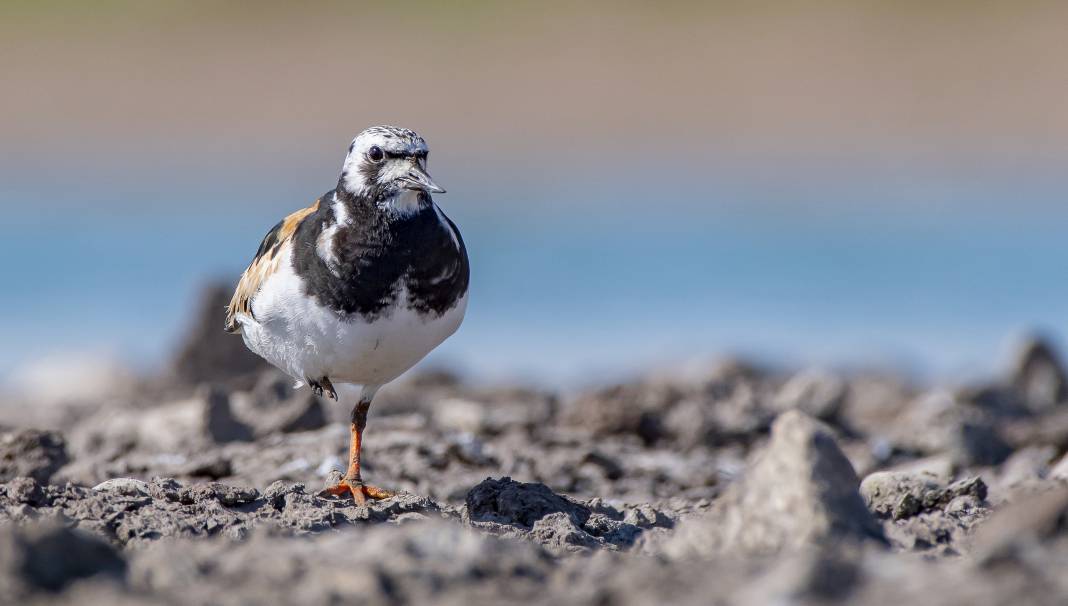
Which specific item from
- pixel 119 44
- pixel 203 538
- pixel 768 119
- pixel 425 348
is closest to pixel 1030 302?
pixel 768 119

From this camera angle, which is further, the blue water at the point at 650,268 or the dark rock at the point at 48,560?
the blue water at the point at 650,268

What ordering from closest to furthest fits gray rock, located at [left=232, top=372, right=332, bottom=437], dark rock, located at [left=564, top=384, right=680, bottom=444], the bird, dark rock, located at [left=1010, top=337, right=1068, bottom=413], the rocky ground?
the rocky ground < the bird < gray rock, located at [left=232, top=372, right=332, bottom=437] < dark rock, located at [left=564, top=384, right=680, bottom=444] < dark rock, located at [left=1010, top=337, right=1068, bottom=413]

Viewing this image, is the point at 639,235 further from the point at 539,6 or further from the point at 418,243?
the point at 418,243

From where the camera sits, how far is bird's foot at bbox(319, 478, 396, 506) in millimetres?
6227

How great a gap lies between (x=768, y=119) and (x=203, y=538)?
24.2 meters

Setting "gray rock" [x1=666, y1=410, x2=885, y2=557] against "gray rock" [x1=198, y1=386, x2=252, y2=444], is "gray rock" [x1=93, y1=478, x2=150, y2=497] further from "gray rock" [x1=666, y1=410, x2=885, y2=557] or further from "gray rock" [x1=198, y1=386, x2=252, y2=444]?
"gray rock" [x1=666, y1=410, x2=885, y2=557]

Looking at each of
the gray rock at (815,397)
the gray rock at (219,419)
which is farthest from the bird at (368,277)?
the gray rock at (815,397)

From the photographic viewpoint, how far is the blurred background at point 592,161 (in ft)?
63.0

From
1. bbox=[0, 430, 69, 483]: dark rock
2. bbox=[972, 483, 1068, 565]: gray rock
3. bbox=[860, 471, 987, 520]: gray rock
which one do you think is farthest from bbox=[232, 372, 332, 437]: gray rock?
bbox=[972, 483, 1068, 565]: gray rock

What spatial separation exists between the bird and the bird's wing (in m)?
0.03

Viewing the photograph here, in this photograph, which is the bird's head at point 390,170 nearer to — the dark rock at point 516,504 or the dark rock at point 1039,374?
the dark rock at point 516,504

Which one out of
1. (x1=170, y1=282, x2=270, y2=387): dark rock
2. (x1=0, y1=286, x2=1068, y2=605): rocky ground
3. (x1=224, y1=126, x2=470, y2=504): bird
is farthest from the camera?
(x1=170, y1=282, x2=270, y2=387): dark rock

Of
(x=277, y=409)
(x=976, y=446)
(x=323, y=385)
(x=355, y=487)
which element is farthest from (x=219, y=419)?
(x=976, y=446)

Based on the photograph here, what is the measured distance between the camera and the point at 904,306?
18.9 meters
